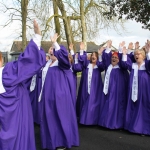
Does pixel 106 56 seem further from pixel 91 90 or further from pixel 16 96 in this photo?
pixel 16 96

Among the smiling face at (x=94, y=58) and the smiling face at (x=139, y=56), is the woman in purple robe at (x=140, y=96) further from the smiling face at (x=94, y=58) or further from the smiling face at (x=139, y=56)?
the smiling face at (x=94, y=58)

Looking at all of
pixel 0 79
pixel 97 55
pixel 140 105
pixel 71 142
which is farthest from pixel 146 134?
pixel 0 79

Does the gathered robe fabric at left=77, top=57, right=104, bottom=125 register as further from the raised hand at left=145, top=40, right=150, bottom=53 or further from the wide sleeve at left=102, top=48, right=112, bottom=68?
the raised hand at left=145, top=40, right=150, bottom=53

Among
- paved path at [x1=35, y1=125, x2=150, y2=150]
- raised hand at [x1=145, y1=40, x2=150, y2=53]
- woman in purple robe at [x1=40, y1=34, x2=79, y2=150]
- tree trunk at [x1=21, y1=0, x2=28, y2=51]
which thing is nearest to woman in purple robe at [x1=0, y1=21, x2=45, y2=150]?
woman in purple robe at [x1=40, y1=34, x2=79, y2=150]

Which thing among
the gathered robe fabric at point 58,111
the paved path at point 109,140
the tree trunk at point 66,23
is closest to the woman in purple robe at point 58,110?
the gathered robe fabric at point 58,111

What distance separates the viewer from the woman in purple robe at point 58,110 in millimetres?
5227

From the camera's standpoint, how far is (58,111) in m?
5.25

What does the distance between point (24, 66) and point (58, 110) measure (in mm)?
1501

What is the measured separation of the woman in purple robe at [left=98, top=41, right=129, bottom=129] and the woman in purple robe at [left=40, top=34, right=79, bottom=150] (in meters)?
1.57

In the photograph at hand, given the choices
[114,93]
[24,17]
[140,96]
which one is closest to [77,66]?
[114,93]

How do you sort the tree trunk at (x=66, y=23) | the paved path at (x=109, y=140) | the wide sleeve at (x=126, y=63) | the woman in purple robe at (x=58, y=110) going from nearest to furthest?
the woman in purple robe at (x=58, y=110) < the paved path at (x=109, y=140) < the wide sleeve at (x=126, y=63) < the tree trunk at (x=66, y=23)

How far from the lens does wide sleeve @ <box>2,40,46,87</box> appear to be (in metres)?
3.96

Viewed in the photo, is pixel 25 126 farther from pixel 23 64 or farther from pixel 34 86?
pixel 34 86

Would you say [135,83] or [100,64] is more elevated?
[100,64]
